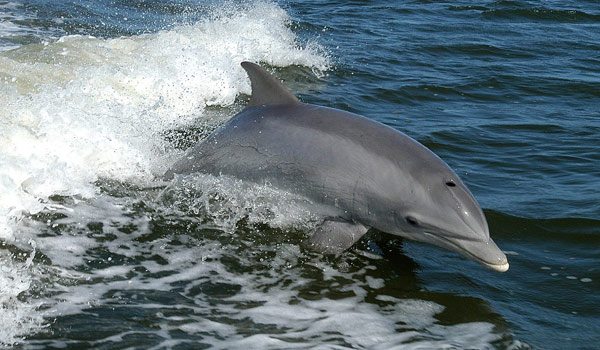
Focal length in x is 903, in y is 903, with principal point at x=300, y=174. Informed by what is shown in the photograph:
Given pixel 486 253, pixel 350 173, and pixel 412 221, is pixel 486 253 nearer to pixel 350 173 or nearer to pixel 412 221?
pixel 412 221

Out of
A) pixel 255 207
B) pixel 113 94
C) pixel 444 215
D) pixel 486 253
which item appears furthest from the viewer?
pixel 113 94

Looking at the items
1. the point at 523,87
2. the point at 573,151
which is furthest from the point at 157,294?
the point at 523,87

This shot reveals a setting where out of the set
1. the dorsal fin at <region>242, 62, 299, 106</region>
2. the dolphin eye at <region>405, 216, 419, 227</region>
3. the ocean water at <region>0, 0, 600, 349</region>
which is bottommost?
the ocean water at <region>0, 0, 600, 349</region>

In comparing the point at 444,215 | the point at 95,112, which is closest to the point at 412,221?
the point at 444,215

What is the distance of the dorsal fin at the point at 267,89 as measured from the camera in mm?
8695

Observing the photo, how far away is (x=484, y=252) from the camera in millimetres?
7352

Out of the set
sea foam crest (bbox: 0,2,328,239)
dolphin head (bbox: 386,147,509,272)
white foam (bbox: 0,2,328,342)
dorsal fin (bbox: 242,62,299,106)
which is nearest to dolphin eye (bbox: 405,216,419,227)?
dolphin head (bbox: 386,147,509,272)

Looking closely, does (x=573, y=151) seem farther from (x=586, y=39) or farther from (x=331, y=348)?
(x=586, y=39)

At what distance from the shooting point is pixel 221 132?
9172 millimetres

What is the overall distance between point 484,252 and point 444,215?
47 cm

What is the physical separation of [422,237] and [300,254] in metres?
1.09

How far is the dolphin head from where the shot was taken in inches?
291

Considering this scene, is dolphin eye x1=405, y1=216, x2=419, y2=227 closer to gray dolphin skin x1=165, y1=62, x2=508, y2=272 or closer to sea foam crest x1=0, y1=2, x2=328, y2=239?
gray dolphin skin x1=165, y1=62, x2=508, y2=272

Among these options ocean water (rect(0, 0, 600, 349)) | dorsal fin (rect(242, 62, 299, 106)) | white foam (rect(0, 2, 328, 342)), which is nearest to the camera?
ocean water (rect(0, 0, 600, 349))
